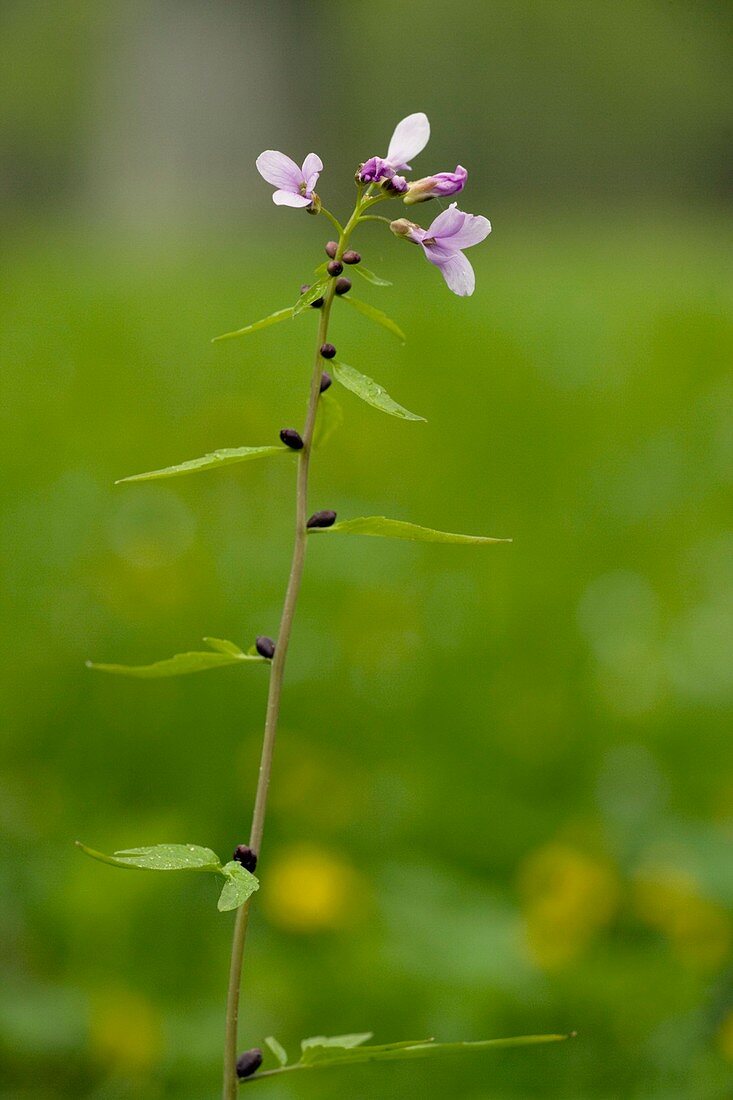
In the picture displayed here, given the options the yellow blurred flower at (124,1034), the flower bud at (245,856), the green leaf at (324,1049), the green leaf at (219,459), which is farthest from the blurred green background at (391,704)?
the green leaf at (219,459)

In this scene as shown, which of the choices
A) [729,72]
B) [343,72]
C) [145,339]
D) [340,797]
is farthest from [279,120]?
[340,797]

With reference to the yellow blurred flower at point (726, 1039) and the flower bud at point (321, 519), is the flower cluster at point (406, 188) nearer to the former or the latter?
the flower bud at point (321, 519)

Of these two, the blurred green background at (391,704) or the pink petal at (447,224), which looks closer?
the pink petal at (447,224)

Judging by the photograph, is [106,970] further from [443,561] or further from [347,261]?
[443,561]

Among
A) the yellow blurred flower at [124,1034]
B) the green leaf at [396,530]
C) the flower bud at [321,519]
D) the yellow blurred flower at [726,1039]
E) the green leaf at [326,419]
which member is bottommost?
the yellow blurred flower at [124,1034]

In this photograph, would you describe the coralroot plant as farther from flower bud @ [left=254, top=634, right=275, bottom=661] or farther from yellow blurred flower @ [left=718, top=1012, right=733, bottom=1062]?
yellow blurred flower @ [left=718, top=1012, right=733, bottom=1062]

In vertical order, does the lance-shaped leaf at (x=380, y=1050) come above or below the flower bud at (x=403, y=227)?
below

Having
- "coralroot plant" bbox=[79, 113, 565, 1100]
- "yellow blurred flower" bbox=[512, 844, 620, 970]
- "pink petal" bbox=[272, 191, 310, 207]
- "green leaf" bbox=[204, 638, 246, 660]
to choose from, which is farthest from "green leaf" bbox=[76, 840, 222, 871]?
"yellow blurred flower" bbox=[512, 844, 620, 970]
